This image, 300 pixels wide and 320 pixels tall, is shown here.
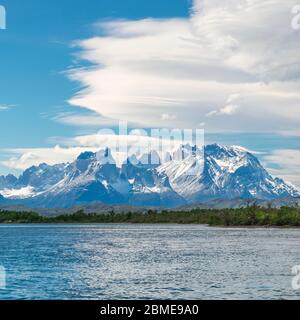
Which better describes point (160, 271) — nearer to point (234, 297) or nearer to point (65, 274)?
point (65, 274)

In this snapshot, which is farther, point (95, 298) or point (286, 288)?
point (286, 288)

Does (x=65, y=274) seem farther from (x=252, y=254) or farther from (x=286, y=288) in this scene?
(x=252, y=254)
